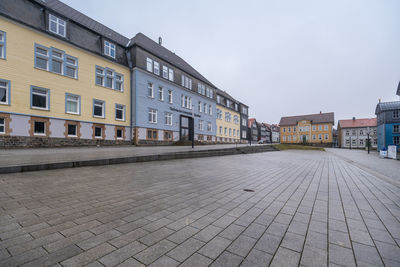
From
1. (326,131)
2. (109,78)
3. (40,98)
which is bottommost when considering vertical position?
(326,131)

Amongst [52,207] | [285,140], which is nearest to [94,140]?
[52,207]

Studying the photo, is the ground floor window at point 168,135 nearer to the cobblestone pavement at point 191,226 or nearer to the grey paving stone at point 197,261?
the cobblestone pavement at point 191,226

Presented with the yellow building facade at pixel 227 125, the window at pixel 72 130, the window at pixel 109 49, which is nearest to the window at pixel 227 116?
the yellow building facade at pixel 227 125

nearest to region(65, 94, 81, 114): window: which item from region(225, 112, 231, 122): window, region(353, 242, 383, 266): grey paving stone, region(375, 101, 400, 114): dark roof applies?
region(353, 242, 383, 266): grey paving stone

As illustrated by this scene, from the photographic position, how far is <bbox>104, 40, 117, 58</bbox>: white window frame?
21022 mm

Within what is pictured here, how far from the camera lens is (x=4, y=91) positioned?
46.4 ft

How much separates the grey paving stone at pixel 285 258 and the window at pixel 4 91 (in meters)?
20.3

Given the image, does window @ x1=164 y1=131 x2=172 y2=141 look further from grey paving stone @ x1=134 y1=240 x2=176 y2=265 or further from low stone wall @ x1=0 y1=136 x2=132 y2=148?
grey paving stone @ x1=134 y1=240 x2=176 y2=265

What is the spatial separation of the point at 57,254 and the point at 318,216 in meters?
3.61

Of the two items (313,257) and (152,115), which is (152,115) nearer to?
(152,115)

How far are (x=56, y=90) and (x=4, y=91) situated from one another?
3335 millimetres

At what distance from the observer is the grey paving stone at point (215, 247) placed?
1887mm

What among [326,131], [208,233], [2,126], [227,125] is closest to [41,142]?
[2,126]

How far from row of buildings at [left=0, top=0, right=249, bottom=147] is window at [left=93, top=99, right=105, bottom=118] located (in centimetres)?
11
